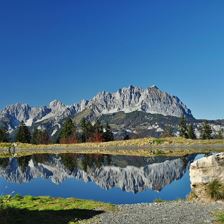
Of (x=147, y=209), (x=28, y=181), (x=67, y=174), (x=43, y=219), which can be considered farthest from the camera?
(x=67, y=174)

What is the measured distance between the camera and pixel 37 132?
609 ft

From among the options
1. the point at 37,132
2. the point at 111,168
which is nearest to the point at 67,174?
the point at 111,168

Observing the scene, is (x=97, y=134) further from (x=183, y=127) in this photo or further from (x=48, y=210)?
(x=48, y=210)

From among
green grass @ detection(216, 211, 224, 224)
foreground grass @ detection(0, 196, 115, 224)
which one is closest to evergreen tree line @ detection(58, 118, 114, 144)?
foreground grass @ detection(0, 196, 115, 224)

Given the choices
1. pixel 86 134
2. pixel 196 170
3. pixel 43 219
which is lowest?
pixel 43 219

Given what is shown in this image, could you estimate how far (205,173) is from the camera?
2955cm

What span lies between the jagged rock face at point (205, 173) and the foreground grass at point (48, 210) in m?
6.45

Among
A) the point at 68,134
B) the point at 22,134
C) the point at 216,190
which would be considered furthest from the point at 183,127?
Result: the point at 216,190

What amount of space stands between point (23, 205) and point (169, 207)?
9878 millimetres

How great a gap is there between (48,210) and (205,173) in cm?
1121

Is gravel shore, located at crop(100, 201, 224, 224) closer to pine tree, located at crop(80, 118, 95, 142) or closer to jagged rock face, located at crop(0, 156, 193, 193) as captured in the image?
jagged rock face, located at crop(0, 156, 193, 193)

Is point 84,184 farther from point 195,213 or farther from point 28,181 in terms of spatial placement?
point 195,213

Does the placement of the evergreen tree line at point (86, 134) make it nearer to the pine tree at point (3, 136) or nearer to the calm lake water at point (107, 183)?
the pine tree at point (3, 136)

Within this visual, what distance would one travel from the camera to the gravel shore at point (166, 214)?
72.9 ft
